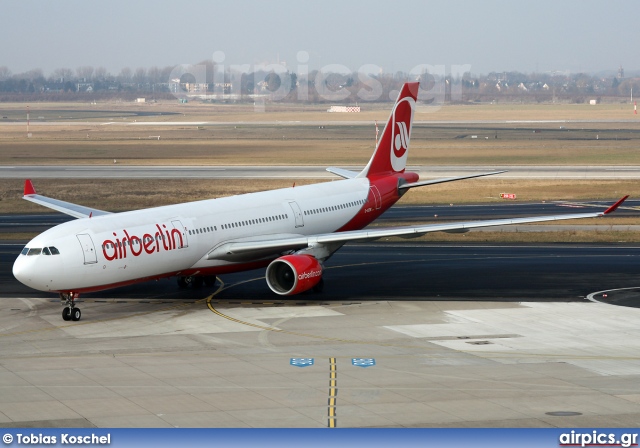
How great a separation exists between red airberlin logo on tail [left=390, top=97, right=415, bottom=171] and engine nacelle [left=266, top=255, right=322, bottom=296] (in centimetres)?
1312

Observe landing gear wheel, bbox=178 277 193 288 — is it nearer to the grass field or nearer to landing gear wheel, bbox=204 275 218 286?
landing gear wheel, bbox=204 275 218 286

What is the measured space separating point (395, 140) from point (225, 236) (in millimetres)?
14682

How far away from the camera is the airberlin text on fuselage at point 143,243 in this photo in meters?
40.4

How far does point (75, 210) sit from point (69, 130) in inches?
5620

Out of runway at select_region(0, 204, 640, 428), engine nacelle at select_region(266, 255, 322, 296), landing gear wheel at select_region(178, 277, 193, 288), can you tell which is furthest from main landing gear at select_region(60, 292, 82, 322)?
engine nacelle at select_region(266, 255, 322, 296)

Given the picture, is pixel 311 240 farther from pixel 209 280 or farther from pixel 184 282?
pixel 184 282

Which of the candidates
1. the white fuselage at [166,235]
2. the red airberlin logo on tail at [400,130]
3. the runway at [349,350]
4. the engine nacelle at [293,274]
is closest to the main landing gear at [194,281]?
the runway at [349,350]

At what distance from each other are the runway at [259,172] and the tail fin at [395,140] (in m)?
38.6

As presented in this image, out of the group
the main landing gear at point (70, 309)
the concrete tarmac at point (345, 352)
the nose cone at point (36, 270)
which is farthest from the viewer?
the main landing gear at point (70, 309)

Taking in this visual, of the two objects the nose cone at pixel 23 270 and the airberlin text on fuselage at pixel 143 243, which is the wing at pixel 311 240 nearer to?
the airberlin text on fuselage at pixel 143 243

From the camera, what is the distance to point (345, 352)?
35.8 m

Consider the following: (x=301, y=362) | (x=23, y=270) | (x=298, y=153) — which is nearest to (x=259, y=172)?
(x=298, y=153)

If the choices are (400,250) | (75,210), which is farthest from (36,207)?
(400,250)

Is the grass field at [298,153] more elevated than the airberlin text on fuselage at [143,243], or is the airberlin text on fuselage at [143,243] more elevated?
the airberlin text on fuselage at [143,243]
